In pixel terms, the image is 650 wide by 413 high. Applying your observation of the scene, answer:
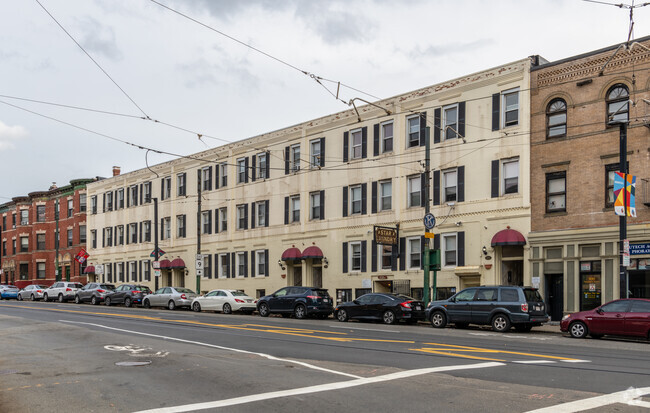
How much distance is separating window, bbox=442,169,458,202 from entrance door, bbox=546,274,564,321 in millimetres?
6253

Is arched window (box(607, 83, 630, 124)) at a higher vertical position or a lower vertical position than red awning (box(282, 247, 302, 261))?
higher

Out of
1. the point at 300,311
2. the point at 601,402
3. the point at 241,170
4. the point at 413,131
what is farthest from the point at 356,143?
the point at 601,402

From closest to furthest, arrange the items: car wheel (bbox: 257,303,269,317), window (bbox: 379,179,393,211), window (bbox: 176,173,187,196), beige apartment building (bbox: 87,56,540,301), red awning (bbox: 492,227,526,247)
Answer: red awning (bbox: 492,227,526,247), beige apartment building (bbox: 87,56,540,301), car wheel (bbox: 257,303,269,317), window (bbox: 379,179,393,211), window (bbox: 176,173,187,196)

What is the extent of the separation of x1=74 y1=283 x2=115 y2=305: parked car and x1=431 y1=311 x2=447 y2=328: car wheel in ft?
89.6

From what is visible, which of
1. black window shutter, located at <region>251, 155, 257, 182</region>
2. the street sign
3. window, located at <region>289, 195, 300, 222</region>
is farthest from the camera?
black window shutter, located at <region>251, 155, 257, 182</region>

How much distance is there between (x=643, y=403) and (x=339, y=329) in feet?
46.8

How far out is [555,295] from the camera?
2772cm

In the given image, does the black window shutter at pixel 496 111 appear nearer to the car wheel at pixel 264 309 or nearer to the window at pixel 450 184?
the window at pixel 450 184

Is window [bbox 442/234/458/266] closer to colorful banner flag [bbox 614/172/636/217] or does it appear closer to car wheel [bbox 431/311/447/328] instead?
car wheel [bbox 431/311/447/328]

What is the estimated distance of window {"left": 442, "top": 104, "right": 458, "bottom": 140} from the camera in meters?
31.7

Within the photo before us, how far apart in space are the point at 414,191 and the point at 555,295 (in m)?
9.13

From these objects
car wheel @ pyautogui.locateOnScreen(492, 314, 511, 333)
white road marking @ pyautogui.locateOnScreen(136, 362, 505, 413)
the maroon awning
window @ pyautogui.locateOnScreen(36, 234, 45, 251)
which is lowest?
car wheel @ pyautogui.locateOnScreen(492, 314, 511, 333)

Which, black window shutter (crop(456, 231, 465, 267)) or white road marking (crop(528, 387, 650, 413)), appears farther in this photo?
black window shutter (crop(456, 231, 465, 267))

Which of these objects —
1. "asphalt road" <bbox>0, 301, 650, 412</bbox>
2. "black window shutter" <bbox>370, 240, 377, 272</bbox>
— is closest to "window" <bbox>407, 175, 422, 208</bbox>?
"black window shutter" <bbox>370, 240, 377, 272</bbox>
